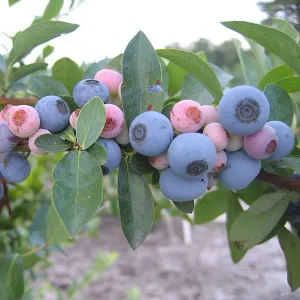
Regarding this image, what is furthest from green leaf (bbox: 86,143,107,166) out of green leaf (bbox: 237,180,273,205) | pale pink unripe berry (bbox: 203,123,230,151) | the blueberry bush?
green leaf (bbox: 237,180,273,205)

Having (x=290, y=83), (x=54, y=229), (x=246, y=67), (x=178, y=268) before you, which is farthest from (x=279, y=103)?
(x=178, y=268)

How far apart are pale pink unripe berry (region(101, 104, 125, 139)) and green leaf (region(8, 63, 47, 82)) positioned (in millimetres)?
204

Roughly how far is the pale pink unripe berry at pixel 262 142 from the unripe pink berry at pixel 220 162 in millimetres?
25

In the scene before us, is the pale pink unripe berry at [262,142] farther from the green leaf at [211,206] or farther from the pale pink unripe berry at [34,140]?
the green leaf at [211,206]

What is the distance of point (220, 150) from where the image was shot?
0.44m

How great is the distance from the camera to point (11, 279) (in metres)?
0.81

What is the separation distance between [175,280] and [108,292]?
396 mm

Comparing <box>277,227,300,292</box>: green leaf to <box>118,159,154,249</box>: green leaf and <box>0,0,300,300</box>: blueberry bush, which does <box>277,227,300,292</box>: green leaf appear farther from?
<box>118,159,154,249</box>: green leaf

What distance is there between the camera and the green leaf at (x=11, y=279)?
80 cm

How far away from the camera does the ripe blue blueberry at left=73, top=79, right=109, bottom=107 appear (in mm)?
465

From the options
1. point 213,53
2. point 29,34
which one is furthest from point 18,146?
point 213,53

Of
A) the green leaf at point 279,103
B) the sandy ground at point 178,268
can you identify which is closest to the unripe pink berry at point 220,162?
the green leaf at point 279,103

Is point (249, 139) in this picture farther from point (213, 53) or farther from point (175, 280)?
point (213, 53)

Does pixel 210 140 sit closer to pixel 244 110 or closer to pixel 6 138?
pixel 244 110
